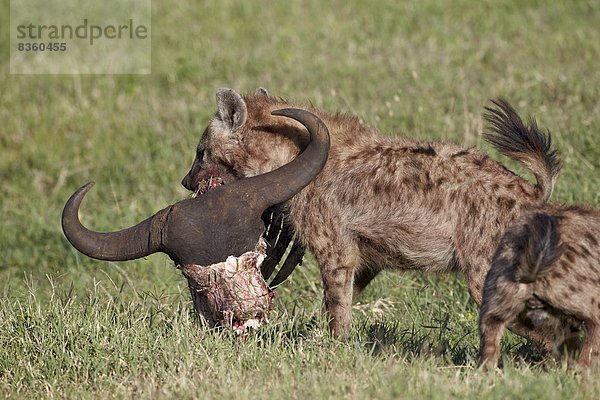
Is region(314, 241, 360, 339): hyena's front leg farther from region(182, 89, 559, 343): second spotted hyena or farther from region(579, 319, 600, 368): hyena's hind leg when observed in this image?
region(579, 319, 600, 368): hyena's hind leg

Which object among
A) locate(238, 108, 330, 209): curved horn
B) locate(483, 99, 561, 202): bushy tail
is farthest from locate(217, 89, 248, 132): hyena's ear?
locate(483, 99, 561, 202): bushy tail

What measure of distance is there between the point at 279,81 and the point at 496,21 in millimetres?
3059

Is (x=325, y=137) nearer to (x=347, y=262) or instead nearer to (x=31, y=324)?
(x=347, y=262)

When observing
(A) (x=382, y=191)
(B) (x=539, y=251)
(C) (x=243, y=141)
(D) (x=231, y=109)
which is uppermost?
(D) (x=231, y=109)

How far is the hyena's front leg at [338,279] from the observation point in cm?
662

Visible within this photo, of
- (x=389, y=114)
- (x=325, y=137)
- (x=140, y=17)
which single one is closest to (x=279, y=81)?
(x=389, y=114)

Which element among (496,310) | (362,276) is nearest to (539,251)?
(496,310)

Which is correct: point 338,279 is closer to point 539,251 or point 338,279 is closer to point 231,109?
point 231,109

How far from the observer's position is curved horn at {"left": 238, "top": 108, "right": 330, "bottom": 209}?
6.41 m

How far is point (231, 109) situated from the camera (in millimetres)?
7062

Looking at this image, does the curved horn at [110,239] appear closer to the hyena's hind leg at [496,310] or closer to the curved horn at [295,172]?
the curved horn at [295,172]

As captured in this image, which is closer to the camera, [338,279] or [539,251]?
[539,251]

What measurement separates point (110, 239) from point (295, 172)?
1.12 meters

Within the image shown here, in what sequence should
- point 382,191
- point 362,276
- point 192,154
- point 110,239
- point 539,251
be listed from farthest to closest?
point 192,154 → point 362,276 → point 382,191 → point 110,239 → point 539,251
